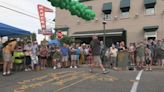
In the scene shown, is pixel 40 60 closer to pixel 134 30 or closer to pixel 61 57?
pixel 61 57

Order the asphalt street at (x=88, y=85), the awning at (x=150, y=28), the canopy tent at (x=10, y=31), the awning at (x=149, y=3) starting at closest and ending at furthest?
the asphalt street at (x=88, y=85) → the canopy tent at (x=10, y=31) → the awning at (x=150, y=28) → the awning at (x=149, y=3)

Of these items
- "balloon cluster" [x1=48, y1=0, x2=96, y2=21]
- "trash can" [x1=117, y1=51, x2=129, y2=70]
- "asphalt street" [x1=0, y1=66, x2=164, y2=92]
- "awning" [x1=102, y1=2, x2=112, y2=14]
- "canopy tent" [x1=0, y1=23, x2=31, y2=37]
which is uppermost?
"awning" [x1=102, y1=2, x2=112, y2=14]

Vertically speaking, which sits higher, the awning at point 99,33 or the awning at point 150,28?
the awning at point 150,28

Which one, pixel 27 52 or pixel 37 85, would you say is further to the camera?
pixel 27 52

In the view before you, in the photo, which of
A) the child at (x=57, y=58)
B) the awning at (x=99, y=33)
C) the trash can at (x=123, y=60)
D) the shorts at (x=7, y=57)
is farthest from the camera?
the awning at (x=99, y=33)

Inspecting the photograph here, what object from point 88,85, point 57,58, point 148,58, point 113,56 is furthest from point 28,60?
point 88,85

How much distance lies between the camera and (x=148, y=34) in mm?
35188

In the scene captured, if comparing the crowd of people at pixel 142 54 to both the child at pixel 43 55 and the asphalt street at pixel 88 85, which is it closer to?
the child at pixel 43 55

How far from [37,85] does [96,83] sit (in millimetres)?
2090

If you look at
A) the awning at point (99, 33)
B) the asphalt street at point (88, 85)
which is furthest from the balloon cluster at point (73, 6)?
the awning at point (99, 33)

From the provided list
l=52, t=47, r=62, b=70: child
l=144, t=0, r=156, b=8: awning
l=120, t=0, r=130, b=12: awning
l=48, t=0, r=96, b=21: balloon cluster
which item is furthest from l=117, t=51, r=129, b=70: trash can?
l=120, t=0, r=130, b=12: awning

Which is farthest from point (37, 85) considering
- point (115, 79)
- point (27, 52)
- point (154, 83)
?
point (27, 52)

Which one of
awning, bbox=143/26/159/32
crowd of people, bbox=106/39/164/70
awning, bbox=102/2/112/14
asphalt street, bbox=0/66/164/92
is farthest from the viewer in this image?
awning, bbox=102/2/112/14

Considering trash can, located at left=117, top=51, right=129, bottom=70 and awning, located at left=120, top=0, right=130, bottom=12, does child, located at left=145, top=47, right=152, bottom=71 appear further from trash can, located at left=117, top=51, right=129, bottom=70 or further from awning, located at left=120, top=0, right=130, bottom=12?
awning, located at left=120, top=0, right=130, bottom=12
